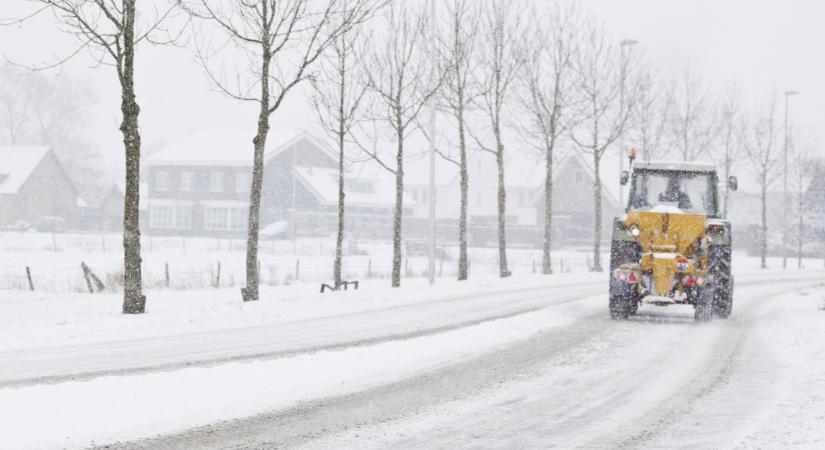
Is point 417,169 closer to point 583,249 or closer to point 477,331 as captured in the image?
point 583,249

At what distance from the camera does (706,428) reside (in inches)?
277

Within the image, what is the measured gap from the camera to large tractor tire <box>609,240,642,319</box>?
15195mm

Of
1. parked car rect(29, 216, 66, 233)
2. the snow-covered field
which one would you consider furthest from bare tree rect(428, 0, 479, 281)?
parked car rect(29, 216, 66, 233)

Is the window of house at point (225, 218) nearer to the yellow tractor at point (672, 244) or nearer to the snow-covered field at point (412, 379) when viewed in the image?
the snow-covered field at point (412, 379)

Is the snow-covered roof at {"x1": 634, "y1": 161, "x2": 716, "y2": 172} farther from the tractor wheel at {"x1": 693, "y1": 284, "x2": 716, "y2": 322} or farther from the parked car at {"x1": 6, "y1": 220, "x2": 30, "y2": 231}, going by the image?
the parked car at {"x1": 6, "y1": 220, "x2": 30, "y2": 231}

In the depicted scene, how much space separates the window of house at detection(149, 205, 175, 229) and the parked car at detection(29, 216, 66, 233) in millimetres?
6597

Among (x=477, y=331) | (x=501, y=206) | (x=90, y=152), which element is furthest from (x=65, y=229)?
(x=477, y=331)

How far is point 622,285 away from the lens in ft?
49.6

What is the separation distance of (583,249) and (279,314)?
48134 millimetres

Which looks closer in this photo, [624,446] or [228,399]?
[624,446]

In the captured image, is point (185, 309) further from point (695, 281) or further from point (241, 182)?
point (241, 182)

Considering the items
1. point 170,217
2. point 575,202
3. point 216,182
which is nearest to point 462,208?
point 575,202

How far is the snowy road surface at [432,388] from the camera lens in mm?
6535

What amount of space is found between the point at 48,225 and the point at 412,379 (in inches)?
2531
